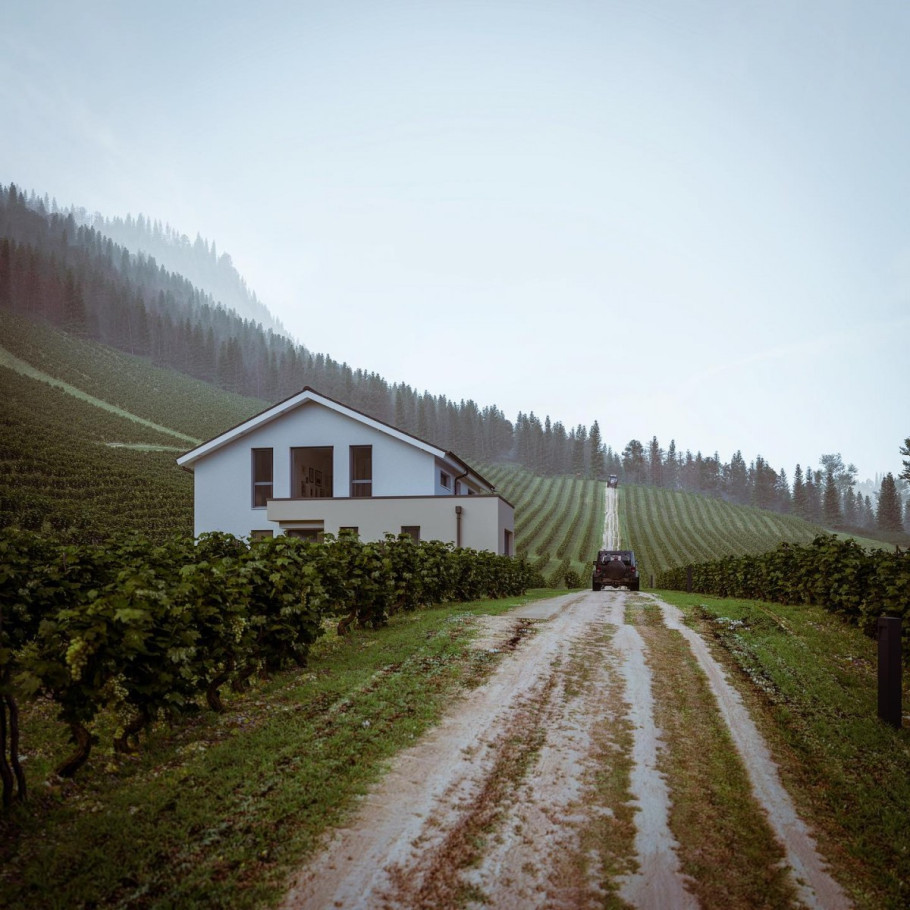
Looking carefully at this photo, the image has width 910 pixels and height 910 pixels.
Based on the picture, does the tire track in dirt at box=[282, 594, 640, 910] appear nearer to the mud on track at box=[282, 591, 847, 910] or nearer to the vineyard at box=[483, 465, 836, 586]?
the mud on track at box=[282, 591, 847, 910]

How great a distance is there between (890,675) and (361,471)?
23.2 metres

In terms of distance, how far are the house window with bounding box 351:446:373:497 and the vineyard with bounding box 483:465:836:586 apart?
985 inches

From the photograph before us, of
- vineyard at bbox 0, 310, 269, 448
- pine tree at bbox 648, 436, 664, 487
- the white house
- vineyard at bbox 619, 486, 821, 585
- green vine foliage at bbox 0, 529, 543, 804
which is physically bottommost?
vineyard at bbox 619, 486, 821, 585

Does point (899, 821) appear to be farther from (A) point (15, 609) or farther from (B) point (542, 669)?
(A) point (15, 609)

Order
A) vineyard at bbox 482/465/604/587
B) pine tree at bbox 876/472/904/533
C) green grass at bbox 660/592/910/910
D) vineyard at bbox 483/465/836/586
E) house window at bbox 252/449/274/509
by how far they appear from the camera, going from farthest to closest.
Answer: pine tree at bbox 876/472/904/533 < vineyard at bbox 483/465/836/586 < vineyard at bbox 482/465/604/587 < house window at bbox 252/449/274/509 < green grass at bbox 660/592/910/910

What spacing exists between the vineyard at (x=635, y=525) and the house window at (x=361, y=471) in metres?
A: 25.0

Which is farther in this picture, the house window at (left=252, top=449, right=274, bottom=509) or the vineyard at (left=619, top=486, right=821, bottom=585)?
the vineyard at (left=619, top=486, right=821, bottom=585)

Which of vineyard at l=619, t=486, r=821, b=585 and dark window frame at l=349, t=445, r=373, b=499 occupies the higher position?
dark window frame at l=349, t=445, r=373, b=499

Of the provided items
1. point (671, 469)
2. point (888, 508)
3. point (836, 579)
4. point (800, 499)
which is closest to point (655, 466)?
point (671, 469)

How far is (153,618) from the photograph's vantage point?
4992 millimetres

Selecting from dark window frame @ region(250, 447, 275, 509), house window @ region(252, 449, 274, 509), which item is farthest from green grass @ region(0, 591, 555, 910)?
house window @ region(252, 449, 274, 509)

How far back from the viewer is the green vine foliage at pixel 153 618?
4324mm

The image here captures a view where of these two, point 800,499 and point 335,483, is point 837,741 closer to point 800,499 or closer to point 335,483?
point 335,483

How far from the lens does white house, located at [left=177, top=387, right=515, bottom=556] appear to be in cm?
2383
